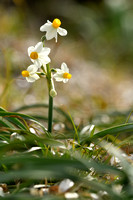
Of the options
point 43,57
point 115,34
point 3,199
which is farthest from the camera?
point 115,34

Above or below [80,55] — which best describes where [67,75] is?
below

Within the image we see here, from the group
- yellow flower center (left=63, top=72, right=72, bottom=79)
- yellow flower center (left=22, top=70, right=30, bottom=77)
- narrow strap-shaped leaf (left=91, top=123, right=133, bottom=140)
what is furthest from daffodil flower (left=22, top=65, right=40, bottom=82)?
narrow strap-shaped leaf (left=91, top=123, right=133, bottom=140)

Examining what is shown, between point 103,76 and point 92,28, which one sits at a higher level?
point 92,28

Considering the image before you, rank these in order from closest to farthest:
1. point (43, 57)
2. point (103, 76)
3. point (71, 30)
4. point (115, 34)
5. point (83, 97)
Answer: point (43, 57), point (83, 97), point (103, 76), point (115, 34), point (71, 30)

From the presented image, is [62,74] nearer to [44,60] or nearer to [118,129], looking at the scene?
[44,60]

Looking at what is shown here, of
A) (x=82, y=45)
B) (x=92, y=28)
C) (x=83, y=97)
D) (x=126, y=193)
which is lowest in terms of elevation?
(x=126, y=193)

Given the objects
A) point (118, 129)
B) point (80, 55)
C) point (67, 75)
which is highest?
point (80, 55)

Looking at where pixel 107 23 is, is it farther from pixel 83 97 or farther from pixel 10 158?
pixel 10 158

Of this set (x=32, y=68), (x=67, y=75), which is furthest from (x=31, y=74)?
(x=67, y=75)

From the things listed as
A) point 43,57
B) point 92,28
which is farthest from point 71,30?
point 43,57
